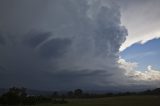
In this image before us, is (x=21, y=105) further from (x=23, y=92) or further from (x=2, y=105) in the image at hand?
(x=23, y=92)

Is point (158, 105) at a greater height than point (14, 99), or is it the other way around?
point (14, 99)

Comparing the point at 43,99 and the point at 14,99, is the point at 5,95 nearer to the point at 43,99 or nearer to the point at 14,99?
the point at 14,99

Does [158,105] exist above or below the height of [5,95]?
below

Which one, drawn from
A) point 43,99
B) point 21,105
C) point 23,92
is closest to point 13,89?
point 23,92

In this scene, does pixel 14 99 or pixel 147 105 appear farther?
pixel 14 99

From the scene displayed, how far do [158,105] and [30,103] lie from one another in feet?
211

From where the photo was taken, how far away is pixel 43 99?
165m

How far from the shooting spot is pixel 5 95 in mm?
143750

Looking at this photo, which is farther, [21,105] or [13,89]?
[13,89]

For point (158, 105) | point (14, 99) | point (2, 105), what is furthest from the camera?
point (14, 99)

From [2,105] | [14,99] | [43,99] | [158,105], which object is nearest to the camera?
[158,105]

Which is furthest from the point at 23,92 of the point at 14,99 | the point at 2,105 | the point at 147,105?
the point at 147,105

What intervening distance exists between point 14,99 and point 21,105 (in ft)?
32.3

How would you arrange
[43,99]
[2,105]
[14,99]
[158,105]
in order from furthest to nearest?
[43,99] < [14,99] < [2,105] < [158,105]
